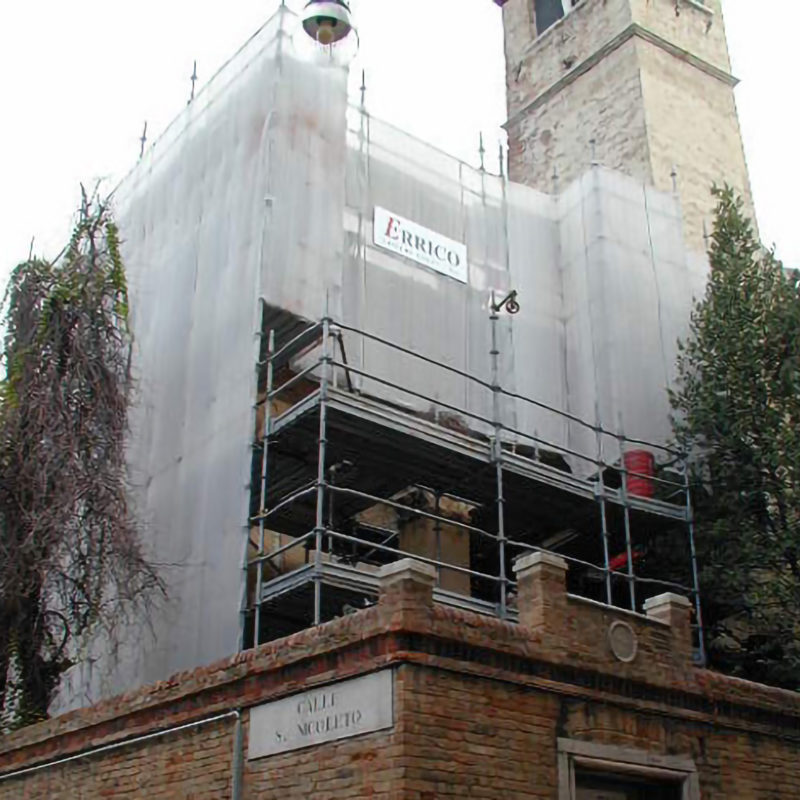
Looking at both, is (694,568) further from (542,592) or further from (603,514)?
(542,592)

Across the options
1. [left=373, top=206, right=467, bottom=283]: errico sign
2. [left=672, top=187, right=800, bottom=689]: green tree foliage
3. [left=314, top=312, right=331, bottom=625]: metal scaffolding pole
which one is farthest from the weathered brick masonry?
[left=373, top=206, right=467, bottom=283]: errico sign

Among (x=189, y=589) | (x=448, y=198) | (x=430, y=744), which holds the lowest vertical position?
(x=430, y=744)

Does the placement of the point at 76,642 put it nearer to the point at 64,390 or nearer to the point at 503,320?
the point at 64,390

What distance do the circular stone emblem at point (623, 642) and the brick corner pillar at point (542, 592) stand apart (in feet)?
2.28

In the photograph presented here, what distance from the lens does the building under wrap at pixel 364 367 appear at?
571 inches

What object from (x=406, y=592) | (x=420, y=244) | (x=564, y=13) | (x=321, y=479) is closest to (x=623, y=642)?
(x=406, y=592)

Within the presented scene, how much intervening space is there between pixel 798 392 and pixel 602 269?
4.21m

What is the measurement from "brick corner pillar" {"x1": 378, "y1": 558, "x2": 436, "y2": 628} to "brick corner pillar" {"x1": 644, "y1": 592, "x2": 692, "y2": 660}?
3.36 metres

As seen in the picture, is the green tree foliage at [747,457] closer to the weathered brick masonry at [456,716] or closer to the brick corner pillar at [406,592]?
the weathered brick masonry at [456,716]

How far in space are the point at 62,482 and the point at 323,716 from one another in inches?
247

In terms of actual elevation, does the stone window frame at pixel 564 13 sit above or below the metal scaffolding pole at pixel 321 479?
above

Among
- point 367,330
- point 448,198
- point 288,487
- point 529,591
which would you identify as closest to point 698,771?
point 529,591

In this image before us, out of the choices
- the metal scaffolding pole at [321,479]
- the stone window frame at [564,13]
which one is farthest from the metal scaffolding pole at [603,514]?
the stone window frame at [564,13]

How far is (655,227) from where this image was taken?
68.3ft
